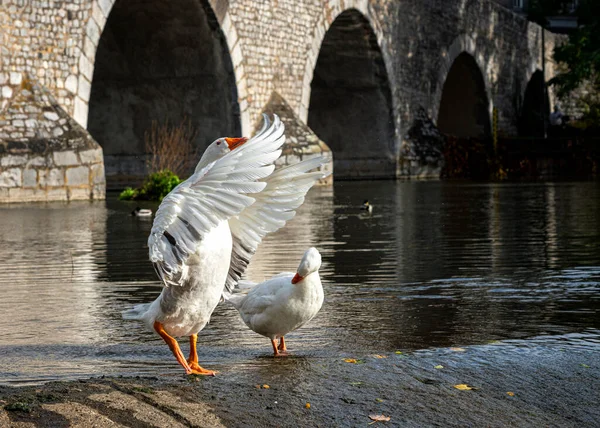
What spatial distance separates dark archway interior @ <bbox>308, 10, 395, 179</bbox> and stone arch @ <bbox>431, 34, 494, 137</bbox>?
261 centimetres

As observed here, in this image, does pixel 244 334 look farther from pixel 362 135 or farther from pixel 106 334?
pixel 362 135

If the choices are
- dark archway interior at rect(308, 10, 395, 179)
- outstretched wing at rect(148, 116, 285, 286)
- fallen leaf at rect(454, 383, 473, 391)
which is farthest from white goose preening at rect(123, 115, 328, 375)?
dark archway interior at rect(308, 10, 395, 179)

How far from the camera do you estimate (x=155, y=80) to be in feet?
66.3

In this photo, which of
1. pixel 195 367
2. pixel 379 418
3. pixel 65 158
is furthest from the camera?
pixel 65 158

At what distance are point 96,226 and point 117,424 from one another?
8.08 meters

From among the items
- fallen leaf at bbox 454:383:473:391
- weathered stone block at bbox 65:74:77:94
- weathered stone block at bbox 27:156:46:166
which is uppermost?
weathered stone block at bbox 65:74:77:94

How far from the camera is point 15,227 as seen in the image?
36.1 feet

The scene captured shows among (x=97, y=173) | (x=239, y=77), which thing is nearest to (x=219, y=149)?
(x=97, y=173)

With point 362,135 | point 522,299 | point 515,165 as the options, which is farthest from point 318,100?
point 522,299

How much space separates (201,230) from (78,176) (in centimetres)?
1163

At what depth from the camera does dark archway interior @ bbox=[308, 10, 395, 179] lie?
24406 mm

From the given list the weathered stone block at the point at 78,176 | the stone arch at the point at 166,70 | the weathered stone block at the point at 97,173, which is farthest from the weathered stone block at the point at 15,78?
the stone arch at the point at 166,70

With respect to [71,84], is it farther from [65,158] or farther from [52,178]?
[52,178]

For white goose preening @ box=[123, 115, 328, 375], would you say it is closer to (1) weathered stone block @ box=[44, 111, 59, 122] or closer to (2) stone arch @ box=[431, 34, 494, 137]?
(1) weathered stone block @ box=[44, 111, 59, 122]
